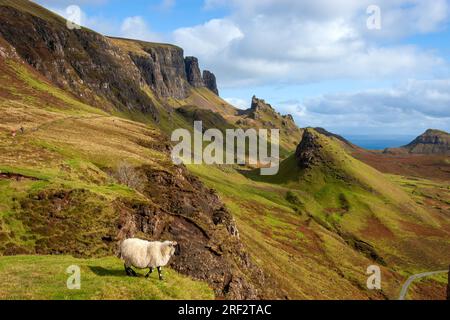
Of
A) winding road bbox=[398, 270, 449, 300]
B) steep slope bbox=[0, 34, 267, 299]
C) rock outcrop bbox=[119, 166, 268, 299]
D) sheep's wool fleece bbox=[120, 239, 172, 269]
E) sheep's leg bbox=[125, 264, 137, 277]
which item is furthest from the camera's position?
winding road bbox=[398, 270, 449, 300]

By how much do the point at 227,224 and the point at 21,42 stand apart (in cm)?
17747

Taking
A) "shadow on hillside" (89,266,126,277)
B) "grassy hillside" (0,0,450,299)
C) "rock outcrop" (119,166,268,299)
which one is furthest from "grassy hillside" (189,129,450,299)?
"shadow on hillside" (89,266,126,277)

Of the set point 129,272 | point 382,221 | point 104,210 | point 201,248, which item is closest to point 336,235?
point 382,221

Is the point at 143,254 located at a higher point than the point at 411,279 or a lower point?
higher

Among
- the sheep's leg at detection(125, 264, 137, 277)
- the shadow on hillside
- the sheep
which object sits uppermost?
the sheep

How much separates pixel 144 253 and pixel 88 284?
3.91m

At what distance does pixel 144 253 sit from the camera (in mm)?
25266

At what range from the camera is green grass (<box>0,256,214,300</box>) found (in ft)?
68.6

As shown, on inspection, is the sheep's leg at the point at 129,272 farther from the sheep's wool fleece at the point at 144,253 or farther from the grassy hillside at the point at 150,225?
the grassy hillside at the point at 150,225

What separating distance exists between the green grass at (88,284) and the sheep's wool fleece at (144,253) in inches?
37.0

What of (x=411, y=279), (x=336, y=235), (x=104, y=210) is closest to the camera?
(x=104, y=210)

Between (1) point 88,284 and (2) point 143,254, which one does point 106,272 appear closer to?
(2) point 143,254

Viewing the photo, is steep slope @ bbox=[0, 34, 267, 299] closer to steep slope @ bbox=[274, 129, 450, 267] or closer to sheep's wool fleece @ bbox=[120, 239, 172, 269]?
sheep's wool fleece @ bbox=[120, 239, 172, 269]
